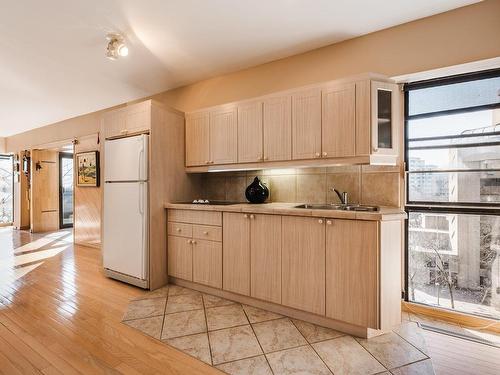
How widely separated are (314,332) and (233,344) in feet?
2.21

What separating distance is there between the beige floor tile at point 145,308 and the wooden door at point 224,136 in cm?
163

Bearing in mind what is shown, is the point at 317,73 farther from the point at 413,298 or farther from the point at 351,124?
the point at 413,298

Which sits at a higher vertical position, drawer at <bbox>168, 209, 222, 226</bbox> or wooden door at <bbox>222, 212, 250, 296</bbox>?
drawer at <bbox>168, 209, 222, 226</bbox>

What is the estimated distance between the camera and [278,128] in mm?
2797

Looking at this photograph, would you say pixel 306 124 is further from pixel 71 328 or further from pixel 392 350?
pixel 71 328

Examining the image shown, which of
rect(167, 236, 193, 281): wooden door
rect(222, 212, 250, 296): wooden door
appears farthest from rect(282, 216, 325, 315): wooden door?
rect(167, 236, 193, 281): wooden door

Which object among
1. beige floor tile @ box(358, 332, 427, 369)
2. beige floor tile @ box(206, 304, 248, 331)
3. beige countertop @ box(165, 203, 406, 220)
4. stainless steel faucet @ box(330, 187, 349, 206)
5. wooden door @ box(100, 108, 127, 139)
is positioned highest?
wooden door @ box(100, 108, 127, 139)

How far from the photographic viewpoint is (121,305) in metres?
2.72

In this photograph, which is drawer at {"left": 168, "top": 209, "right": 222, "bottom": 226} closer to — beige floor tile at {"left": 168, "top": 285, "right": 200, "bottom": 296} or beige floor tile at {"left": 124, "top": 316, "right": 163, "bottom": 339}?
beige floor tile at {"left": 168, "top": 285, "right": 200, "bottom": 296}

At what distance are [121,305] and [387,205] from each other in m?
2.79

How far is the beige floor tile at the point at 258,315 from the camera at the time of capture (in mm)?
2443

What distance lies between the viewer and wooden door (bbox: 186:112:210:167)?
3.33 m

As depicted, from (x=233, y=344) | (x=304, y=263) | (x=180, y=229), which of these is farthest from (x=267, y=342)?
(x=180, y=229)

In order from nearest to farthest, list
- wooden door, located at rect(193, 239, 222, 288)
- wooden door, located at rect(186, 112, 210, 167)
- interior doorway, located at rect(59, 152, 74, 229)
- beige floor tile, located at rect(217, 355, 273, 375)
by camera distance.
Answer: beige floor tile, located at rect(217, 355, 273, 375) < wooden door, located at rect(193, 239, 222, 288) < wooden door, located at rect(186, 112, 210, 167) < interior doorway, located at rect(59, 152, 74, 229)
